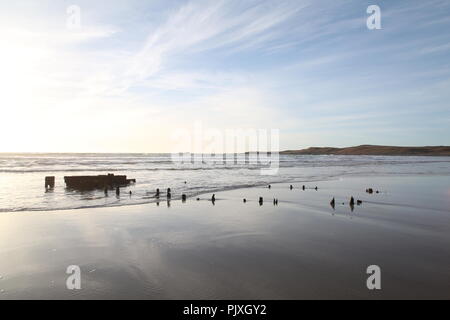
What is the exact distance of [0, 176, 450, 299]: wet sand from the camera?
880 centimetres

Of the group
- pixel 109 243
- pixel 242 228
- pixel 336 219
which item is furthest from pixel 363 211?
pixel 109 243

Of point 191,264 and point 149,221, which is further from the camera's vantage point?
point 149,221

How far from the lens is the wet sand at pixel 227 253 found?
8.80 meters

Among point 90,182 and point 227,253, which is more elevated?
point 90,182

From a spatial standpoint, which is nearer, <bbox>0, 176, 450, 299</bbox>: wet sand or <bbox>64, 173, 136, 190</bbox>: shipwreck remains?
<bbox>0, 176, 450, 299</bbox>: wet sand

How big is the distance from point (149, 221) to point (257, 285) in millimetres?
10794

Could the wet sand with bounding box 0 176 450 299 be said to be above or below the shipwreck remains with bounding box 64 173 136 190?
below

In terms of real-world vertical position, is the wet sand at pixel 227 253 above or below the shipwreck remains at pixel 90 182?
below

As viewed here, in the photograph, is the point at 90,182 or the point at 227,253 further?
the point at 90,182

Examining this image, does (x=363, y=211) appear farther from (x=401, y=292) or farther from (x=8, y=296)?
(x=8, y=296)

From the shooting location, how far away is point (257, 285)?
29.6 ft

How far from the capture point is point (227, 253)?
12148 mm

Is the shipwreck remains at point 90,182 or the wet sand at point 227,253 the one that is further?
the shipwreck remains at point 90,182
